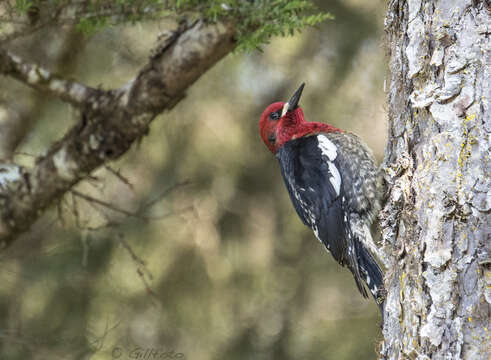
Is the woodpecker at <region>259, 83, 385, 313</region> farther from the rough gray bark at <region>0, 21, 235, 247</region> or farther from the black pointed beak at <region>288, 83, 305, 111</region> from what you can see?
the rough gray bark at <region>0, 21, 235, 247</region>

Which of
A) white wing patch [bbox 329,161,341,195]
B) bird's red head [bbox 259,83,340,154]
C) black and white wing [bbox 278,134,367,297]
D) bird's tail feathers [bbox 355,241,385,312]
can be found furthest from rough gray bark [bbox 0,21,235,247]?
bird's tail feathers [bbox 355,241,385,312]

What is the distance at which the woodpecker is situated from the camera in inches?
91.5

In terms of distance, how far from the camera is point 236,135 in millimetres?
3828

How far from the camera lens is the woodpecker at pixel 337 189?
2324 mm

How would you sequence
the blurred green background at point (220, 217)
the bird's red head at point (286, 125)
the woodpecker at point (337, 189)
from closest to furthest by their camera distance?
the woodpecker at point (337, 189)
the bird's red head at point (286, 125)
the blurred green background at point (220, 217)

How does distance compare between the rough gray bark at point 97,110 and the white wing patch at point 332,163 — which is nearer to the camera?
the white wing patch at point 332,163

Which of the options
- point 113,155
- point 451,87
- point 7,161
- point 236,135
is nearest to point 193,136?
point 236,135

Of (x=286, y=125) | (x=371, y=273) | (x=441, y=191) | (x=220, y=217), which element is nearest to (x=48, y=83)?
(x=286, y=125)

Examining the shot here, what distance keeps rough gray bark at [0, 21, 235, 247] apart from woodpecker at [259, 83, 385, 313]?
56 centimetres

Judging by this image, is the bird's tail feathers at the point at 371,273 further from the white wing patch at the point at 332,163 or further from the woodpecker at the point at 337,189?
the white wing patch at the point at 332,163

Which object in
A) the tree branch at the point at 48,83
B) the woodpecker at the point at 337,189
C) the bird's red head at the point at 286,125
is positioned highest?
the tree branch at the point at 48,83

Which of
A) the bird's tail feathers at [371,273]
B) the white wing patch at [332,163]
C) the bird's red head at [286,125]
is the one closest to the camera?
the bird's tail feathers at [371,273]

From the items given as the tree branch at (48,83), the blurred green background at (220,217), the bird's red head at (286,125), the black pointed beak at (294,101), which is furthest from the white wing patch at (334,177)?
the tree branch at (48,83)

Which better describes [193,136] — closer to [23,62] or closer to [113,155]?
[113,155]
